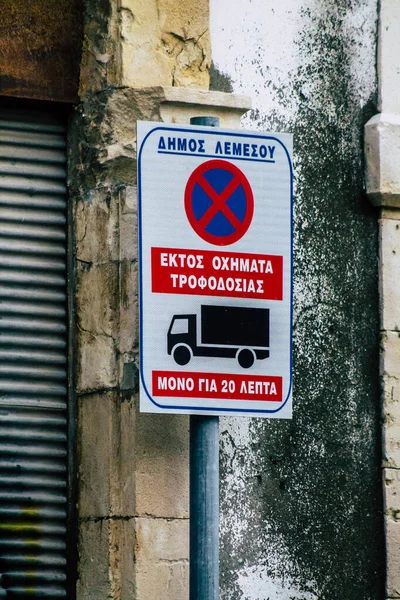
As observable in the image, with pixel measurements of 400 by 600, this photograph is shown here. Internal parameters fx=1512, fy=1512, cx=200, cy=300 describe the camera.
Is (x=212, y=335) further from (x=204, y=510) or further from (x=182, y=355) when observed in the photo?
(x=204, y=510)

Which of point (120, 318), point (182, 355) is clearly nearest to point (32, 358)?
point (120, 318)

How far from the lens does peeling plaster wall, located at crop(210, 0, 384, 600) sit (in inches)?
207

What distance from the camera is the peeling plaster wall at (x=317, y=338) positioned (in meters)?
5.26

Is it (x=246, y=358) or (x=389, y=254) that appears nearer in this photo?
(x=246, y=358)

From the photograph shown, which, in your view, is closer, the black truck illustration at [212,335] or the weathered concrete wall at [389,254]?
the black truck illustration at [212,335]

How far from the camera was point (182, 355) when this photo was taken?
4.36 meters

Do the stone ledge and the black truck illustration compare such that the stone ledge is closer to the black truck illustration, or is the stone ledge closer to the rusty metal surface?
the rusty metal surface

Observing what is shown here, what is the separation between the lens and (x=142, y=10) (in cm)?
524

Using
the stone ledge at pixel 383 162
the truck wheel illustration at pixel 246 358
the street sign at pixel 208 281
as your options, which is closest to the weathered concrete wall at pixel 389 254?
the stone ledge at pixel 383 162

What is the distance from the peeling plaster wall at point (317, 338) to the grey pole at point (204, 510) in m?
0.95

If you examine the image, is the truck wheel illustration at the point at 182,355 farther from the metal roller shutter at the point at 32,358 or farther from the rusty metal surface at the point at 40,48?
the rusty metal surface at the point at 40,48

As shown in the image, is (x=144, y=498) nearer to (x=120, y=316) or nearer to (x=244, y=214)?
(x=120, y=316)

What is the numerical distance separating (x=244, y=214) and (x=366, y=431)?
1330 mm

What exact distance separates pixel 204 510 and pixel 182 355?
46cm
